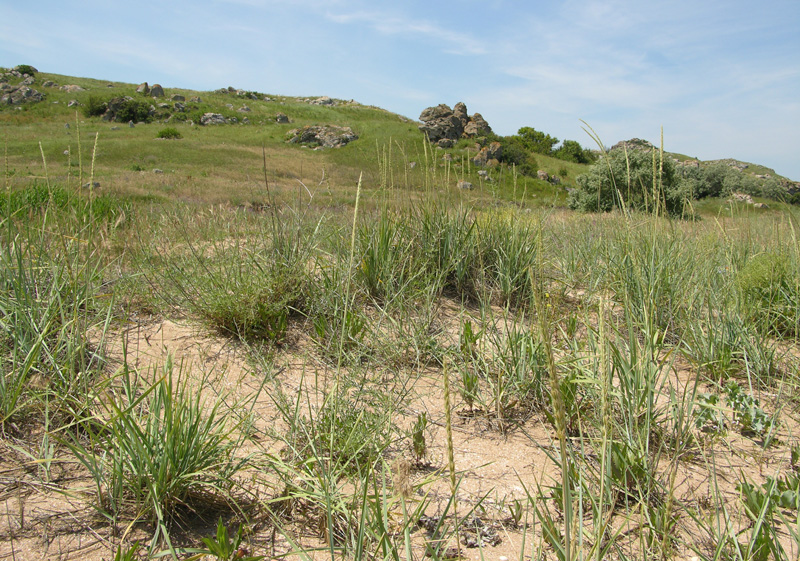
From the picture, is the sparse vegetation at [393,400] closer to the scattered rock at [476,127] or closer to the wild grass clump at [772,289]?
the wild grass clump at [772,289]

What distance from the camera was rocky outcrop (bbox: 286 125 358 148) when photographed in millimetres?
37344

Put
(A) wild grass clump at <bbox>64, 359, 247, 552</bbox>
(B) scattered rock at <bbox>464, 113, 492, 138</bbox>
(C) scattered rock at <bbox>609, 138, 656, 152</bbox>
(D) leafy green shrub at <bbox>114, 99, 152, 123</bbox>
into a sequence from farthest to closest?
(D) leafy green shrub at <bbox>114, 99, 152, 123</bbox>
(B) scattered rock at <bbox>464, 113, 492, 138</bbox>
(C) scattered rock at <bbox>609, 138, 656, 152</bbox>
(A) wild grass clump at <bbox>64, 359, 247, 552</bbox>

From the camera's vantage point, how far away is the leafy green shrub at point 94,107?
44344mm

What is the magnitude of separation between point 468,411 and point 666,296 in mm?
1819

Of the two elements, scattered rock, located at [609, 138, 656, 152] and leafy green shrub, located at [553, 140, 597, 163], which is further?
leafy green shrub, located at [553, 140, 597, 163]

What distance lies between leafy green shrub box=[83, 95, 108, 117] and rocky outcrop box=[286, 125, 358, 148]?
20.1m

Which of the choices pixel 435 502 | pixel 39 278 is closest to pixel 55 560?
pixel 435 502

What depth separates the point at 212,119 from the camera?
45.0 meters

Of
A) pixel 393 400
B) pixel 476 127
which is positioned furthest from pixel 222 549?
pixel 476 127

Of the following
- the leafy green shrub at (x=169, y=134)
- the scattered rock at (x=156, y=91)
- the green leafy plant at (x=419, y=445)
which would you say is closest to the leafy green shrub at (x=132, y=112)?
the leafy green shrub at (x=169, y=134)

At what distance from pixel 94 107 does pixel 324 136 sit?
77.6ft

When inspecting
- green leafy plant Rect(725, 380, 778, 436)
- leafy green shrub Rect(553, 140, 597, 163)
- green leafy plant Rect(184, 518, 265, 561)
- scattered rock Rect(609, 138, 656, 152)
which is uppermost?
leafy green shrub Rect(553, 140, 597, 163)

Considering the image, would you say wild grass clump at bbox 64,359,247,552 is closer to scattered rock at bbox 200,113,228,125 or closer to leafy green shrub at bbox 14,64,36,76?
scattered rock at bbox 200,113,228,125

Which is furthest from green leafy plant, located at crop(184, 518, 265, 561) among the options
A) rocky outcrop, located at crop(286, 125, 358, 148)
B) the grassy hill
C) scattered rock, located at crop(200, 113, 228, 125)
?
scattered rock, located at crop(200, 113, 228, 125)
